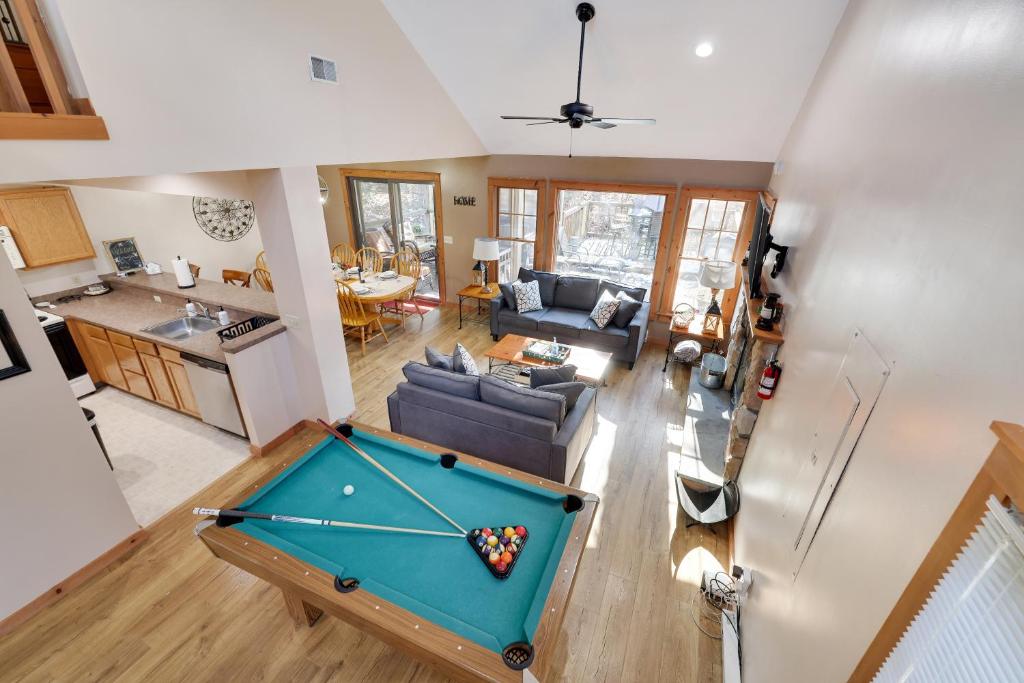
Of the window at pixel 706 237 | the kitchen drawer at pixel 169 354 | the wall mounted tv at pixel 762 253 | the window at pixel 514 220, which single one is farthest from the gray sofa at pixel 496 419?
the window at pixel 514 220

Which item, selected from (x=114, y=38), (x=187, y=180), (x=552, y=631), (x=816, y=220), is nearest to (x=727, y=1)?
(x=816, y=220)

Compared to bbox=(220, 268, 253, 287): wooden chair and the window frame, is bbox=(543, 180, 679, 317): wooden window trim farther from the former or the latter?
bbox=(220, 268, 253, 287): wooden chair

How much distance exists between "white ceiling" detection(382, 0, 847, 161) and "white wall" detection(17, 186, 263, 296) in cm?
394

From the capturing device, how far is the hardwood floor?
2436 mm

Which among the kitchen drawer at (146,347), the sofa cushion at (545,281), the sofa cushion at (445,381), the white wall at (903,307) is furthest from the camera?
the sofa cushion at (545,281)

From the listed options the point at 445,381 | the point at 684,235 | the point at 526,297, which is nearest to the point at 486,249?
the point at 526,297

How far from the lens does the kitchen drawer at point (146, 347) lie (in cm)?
424

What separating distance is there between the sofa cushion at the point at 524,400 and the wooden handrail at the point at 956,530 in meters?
2.24

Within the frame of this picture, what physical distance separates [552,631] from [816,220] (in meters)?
2.57

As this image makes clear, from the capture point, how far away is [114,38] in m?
2.25

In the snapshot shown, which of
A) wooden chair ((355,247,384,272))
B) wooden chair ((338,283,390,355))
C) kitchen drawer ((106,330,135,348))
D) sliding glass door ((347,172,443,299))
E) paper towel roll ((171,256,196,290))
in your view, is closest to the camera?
kitchen drawer ((106,330,135,348))

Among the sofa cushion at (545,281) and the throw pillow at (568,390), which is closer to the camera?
the throw pillow at (568,390)

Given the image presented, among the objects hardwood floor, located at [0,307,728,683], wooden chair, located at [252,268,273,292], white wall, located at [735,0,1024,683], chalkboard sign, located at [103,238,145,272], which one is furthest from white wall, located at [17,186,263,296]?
white wall, located at [735,0,1024,683]

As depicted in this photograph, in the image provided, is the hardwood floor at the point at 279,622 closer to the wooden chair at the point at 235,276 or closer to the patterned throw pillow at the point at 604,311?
the patterned throw pillow at the point at 604,311
